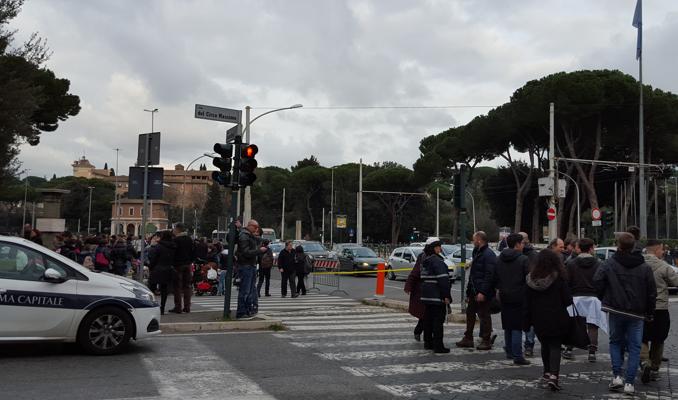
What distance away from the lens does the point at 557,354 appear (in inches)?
268

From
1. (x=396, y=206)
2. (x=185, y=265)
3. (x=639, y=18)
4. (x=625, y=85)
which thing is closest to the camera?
(x=185, y=265)

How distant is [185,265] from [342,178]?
7358 centimetres

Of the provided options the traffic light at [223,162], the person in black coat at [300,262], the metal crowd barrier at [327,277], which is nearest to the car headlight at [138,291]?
the traffic light at [223,162]

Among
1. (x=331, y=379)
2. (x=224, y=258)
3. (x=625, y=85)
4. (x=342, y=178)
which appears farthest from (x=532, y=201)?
(x=331, y=379)

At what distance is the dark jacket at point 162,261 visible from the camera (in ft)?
38.5

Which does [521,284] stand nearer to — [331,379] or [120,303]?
[331,379]

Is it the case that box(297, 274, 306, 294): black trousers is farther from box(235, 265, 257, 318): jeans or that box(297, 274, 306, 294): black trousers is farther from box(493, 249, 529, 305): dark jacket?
box(493, 249, 529, 305): dark jacket

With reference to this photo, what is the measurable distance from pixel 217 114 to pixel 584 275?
23.6 ft

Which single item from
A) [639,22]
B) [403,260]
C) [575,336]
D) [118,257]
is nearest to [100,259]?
[118,257]

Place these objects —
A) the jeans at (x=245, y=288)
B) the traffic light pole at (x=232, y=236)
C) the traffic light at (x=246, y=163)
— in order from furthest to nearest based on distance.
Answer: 1. the traffic light at (x=246, y=163)
2. the jeans at (x=245, y=288)
3. the traffic light pole at (x=232, y=236)

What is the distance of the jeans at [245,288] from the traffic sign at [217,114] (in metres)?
2.92

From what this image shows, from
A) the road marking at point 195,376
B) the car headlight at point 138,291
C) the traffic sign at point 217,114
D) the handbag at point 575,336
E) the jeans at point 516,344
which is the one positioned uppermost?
the traffic sign at point 217,114

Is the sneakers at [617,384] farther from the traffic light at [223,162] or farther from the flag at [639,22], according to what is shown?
the flag at [639,22]

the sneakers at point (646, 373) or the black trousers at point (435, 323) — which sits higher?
the black trousers at point (435, 323)
